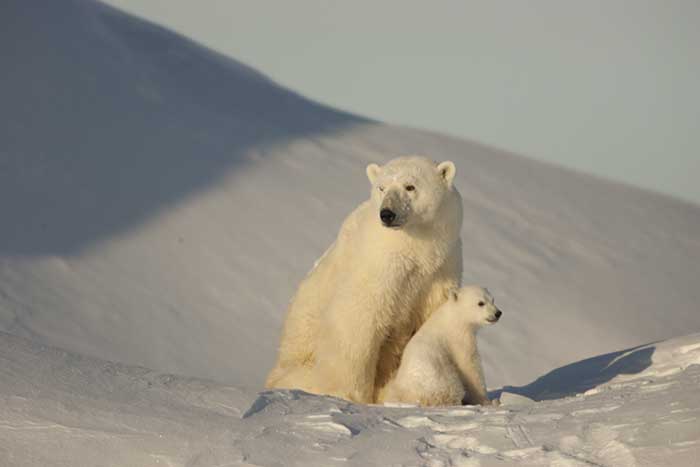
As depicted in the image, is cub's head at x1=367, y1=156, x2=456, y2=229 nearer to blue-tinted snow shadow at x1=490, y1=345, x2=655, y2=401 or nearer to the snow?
the snow

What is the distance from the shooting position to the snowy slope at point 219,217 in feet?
44.9

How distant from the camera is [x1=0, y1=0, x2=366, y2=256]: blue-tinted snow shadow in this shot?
612 inches

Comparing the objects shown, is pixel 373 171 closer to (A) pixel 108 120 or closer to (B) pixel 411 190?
(B) pixel 411 190

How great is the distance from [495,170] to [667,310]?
15.7 ft

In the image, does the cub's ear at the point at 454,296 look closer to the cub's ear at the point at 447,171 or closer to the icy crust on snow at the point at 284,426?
the cub's ear at the point at 447,171

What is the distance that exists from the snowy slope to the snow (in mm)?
41

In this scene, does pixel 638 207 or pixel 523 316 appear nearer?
pixel 523 316

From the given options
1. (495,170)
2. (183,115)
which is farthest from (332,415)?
(495,170)

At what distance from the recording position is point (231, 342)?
1348 cm

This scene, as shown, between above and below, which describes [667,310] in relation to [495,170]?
below

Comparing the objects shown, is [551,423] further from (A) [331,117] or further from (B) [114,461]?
(A) [331,117]

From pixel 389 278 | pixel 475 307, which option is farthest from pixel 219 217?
pixel 475 307

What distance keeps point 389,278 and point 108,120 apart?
1171 centimetres

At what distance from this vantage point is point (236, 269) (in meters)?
15.0
